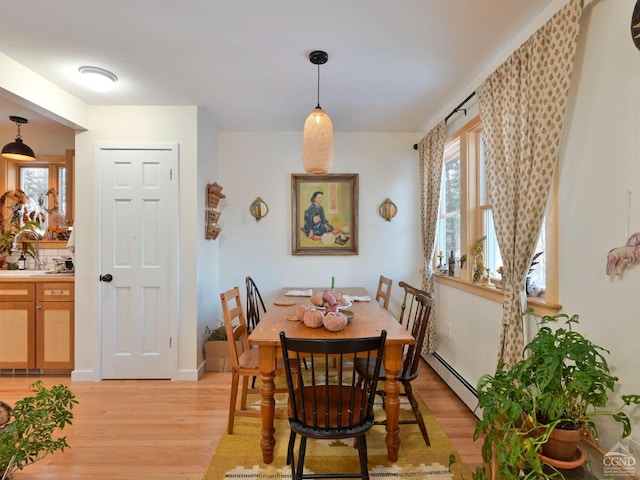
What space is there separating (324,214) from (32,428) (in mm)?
2852

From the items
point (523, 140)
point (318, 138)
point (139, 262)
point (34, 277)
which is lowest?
point (34, 277)

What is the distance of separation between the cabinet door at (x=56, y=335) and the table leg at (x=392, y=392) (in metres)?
2.97

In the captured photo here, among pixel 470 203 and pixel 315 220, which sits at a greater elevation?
pixel 470 203

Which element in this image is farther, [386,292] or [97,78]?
[386,292]

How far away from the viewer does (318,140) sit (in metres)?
2.10

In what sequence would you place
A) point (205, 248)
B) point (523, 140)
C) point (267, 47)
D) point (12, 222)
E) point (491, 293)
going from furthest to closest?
point (12, 222)
point (205, 248)
point (491, 293)
point (267, 47)
point (523, 140)

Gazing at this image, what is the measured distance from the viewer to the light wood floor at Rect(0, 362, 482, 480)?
187 cm

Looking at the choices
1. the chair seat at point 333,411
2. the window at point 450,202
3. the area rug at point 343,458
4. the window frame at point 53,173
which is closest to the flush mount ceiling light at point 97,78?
the window frame at point 53,173

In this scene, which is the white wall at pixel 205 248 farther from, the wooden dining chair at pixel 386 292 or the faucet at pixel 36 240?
the faucet at pixel 36 240

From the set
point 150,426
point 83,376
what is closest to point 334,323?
point 150,426

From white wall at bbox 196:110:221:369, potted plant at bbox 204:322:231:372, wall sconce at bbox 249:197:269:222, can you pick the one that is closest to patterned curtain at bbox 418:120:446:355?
wall sconce at bbox 249:197:269:222

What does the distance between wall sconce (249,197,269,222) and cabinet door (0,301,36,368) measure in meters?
2.22

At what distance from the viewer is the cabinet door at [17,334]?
3.03m

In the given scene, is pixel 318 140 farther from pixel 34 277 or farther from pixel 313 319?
pixel 34 277
